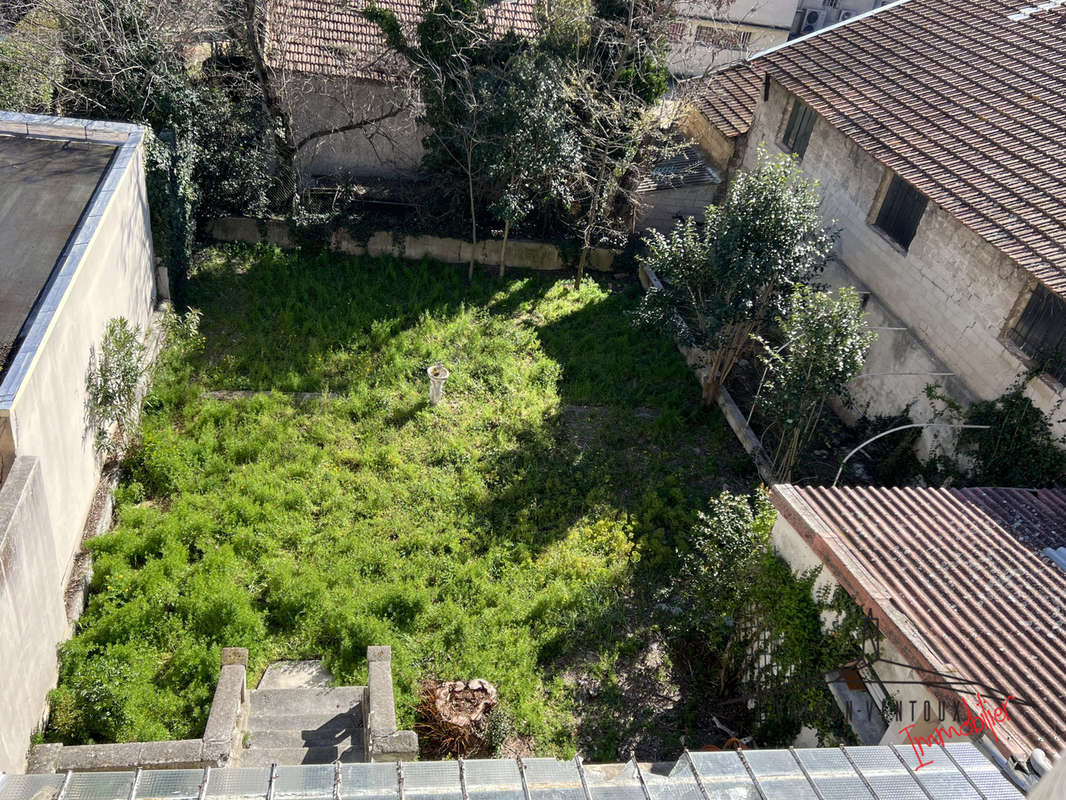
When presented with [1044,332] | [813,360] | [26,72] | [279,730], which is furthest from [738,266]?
[26,72]

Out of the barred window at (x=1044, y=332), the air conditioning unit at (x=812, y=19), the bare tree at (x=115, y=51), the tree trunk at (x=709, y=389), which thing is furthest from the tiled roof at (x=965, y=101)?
the air conditioning unit at (x=812, y=19)

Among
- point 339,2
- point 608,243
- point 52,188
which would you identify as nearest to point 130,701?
point 52,188

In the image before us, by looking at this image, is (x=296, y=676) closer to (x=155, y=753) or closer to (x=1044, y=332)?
(x=155, y=753)

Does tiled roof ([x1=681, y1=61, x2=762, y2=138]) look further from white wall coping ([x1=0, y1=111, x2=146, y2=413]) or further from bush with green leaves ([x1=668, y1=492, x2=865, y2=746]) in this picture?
white wall coping ([x1=0, y1=111, x2=146, y2=413])

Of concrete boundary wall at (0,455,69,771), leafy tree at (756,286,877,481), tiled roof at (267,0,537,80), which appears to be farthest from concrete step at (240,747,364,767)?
tiled roof at (267,0,537,80)

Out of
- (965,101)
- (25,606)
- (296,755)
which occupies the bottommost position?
(296,755)

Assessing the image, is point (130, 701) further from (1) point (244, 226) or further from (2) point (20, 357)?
(1) point (244, 226)

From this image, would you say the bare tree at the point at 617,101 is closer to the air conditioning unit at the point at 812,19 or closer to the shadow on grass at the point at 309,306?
the shadow on grass at the point at 309,306
